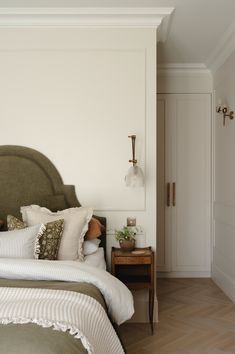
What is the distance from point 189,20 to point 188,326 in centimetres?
273

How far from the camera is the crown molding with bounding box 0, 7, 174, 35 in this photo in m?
3.35

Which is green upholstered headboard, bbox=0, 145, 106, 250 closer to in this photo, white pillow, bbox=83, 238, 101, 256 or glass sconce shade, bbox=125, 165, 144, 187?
white pillow, bbox=83, 238, 101, 256

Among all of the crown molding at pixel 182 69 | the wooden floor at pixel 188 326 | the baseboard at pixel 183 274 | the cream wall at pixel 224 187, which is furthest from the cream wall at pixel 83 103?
the baseboard at pixel 183 274

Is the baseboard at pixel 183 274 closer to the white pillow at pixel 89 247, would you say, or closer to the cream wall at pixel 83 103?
the cream wall at pixel 83 103

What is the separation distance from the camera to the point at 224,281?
432cm

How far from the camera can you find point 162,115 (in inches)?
196

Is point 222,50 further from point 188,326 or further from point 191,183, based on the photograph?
point 188,326

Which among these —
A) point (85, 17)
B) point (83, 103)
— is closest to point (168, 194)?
point (83, 103)

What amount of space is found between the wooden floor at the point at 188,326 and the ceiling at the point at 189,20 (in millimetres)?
2715

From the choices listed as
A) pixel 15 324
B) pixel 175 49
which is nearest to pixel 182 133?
pixel 175 49

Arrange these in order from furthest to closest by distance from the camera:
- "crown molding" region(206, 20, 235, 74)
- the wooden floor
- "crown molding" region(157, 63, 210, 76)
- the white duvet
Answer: "crown molding" region(157, 63, 210, 76), "crown molding" region(206, 20, 235, 74), the wooden floor, the white duvet

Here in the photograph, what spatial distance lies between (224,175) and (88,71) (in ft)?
6.46

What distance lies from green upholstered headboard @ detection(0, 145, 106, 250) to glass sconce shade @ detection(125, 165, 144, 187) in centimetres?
45

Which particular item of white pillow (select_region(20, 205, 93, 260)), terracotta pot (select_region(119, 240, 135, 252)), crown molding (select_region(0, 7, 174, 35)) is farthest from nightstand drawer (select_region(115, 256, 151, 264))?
crown molding (select_region(0, 7, 174, 35))
